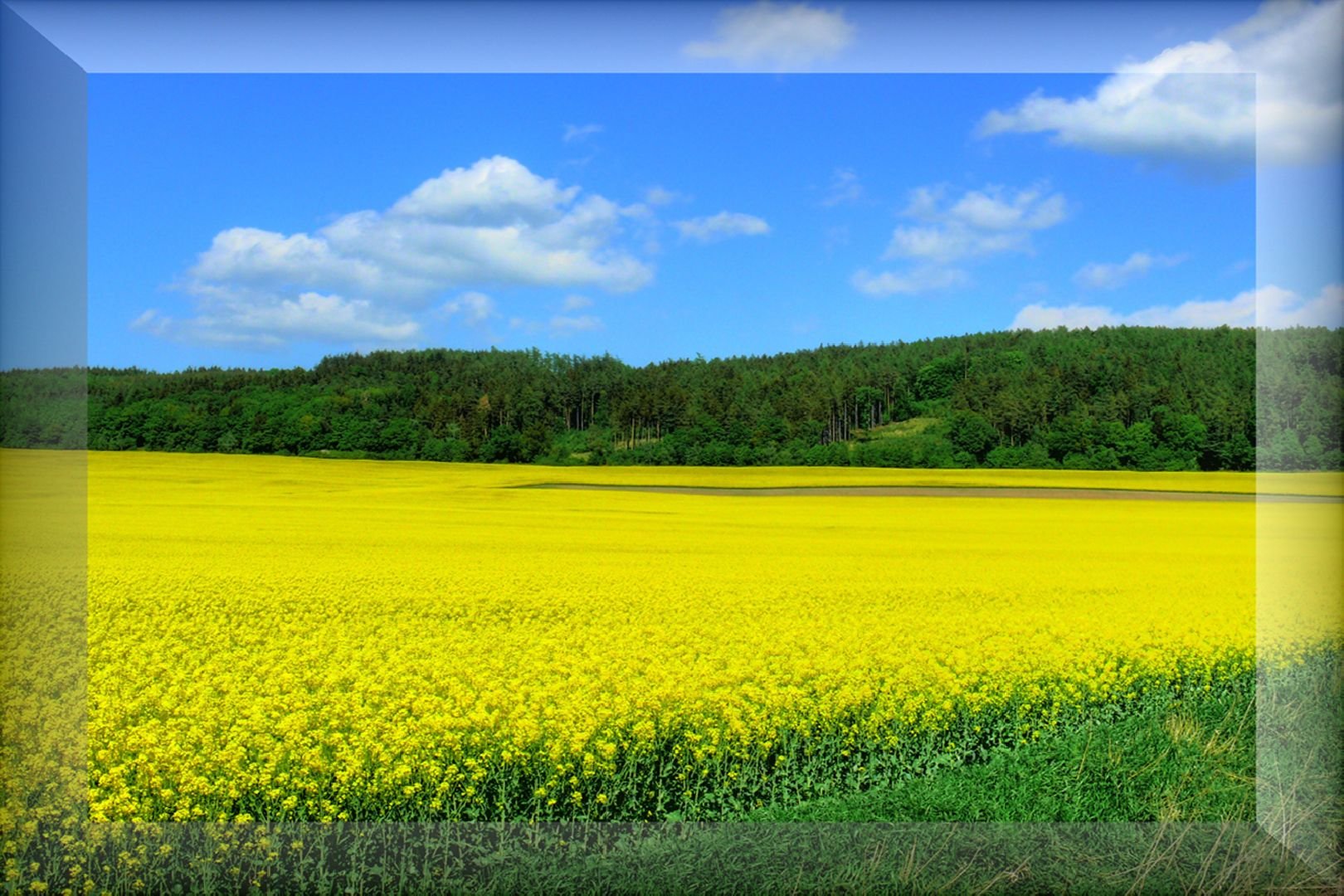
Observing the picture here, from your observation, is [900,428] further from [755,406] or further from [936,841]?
[936,841]

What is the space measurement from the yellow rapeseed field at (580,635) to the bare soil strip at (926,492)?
0.57ft

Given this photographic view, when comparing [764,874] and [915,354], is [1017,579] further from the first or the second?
[764,874]

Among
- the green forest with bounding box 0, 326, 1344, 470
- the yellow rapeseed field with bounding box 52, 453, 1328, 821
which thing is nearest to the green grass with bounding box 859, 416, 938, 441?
the green forest with bounding box 0, 326, 1344, 470

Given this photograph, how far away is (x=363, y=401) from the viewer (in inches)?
337

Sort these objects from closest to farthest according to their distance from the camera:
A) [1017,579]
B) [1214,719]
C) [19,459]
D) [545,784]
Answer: [545,784]
[19,459]
[1214,719]
[1017,579]

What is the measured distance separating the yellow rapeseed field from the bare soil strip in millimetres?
174

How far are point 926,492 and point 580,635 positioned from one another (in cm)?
600

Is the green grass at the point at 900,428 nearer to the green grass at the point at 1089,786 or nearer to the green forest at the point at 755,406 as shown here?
the green forest at the point at 755,406

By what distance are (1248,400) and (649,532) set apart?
6.47m

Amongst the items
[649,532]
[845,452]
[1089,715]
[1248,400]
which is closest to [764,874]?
[1089,715]

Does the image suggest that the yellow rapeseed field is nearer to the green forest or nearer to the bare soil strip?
the bare soil strip

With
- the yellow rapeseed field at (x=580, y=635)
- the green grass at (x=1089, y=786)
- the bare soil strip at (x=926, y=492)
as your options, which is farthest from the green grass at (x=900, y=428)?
the green grass at (x=1089, y=786)

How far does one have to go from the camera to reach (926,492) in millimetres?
11578

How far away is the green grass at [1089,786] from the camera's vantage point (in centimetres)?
491
